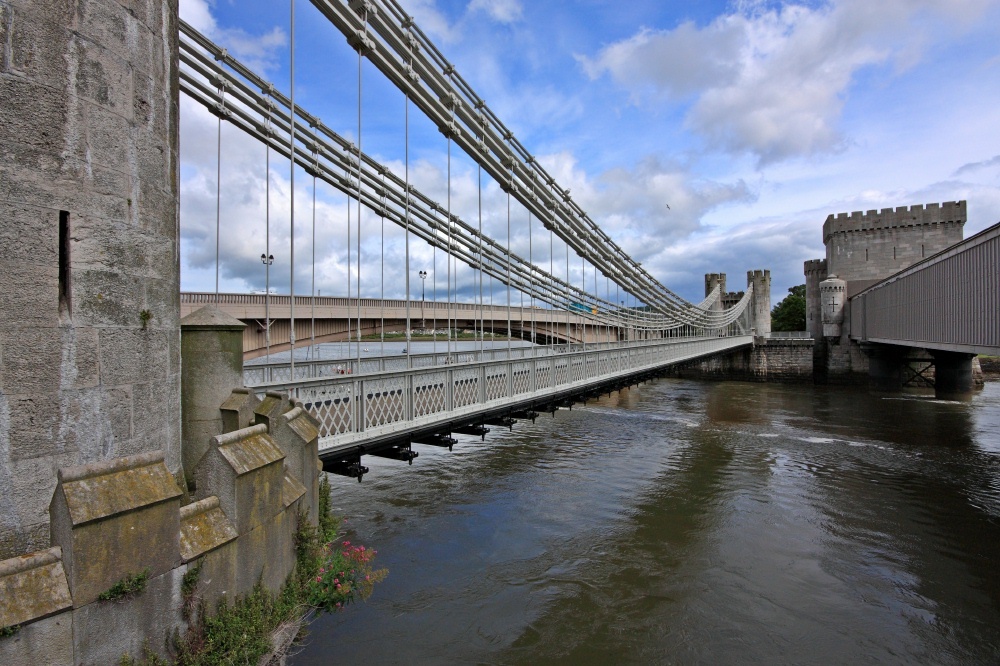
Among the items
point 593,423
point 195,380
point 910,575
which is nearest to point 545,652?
point 195,380

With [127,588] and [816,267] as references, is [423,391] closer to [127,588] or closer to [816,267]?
[127,588]

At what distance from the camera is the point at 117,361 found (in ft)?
9.18

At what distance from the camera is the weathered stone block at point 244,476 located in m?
2.92

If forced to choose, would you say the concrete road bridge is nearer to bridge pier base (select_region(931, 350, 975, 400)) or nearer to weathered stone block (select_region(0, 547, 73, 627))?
weathered stone block (select_region(0, 547, 73, 627))

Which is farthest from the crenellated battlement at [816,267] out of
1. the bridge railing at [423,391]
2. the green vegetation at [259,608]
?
the green vegetation at [259,608]

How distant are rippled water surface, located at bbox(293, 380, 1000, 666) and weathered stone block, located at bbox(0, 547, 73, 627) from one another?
3.97m

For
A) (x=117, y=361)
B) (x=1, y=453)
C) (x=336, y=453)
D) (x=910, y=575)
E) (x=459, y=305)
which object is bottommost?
(x=910, y=575)

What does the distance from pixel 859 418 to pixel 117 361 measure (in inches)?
1001

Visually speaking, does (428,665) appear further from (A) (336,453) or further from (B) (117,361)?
(B) (117,361)

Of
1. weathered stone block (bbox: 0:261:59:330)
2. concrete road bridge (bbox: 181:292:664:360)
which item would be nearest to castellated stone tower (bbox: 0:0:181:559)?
weathered stone block (bbox: 0:261:59:330)

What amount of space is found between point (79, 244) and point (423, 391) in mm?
5209

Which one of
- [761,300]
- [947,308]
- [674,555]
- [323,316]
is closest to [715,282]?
[761,300]

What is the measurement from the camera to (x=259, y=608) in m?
3.04

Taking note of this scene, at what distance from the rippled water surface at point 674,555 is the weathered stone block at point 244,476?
3288 mm
